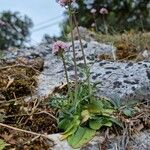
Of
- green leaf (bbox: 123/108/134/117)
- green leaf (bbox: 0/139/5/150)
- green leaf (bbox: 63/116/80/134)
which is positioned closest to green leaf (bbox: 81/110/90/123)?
green leaf (bbox: 63/116/80/134)

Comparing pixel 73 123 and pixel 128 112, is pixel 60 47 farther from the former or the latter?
pixel 128 112

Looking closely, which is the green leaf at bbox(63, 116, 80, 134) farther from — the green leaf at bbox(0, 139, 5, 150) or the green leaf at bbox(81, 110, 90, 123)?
the green leaf at bbox(0, 139, 5, 150)

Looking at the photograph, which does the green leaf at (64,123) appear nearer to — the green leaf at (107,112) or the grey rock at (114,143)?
the grey rock at (114,143)

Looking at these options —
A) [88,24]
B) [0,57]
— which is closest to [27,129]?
[0,57]

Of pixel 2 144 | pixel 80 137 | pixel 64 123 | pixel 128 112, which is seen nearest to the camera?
pixel 2 144

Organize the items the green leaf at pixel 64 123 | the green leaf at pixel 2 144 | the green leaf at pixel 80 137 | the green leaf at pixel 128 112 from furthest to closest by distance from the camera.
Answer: the green leaf at pixel 128 112 → the green leaf at pixel 64 123 → the green leaf at pixel 80 137 → the green leaf at pixel 2 144

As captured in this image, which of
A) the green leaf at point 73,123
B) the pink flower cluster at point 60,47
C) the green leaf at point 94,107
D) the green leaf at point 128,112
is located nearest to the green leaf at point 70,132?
the green leaf at point 73,123

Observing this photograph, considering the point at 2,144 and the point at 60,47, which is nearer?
the point at 2,144

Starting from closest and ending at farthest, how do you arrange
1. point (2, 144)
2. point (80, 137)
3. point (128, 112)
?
1. point (2, 144)
2. point (80, 137)
3. point (128, 112)

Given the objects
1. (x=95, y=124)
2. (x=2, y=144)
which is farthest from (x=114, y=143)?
(x=2, y=144)
